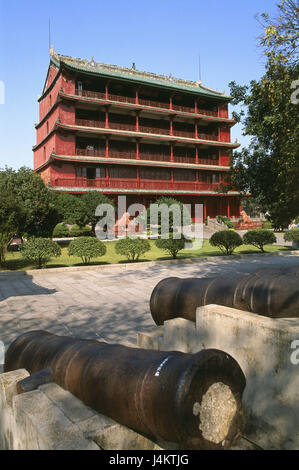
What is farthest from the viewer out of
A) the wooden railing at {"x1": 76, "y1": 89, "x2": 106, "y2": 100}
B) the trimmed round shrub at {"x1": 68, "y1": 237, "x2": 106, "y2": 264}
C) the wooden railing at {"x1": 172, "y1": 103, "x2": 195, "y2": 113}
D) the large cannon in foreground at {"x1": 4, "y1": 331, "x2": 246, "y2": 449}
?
the wooden railing at {"x1": 172, "y1": 103, "x2": 195, "y2": 113}

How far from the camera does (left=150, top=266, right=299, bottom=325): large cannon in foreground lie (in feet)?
7.84

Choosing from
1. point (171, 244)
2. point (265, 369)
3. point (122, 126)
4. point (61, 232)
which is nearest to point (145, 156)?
point (122, 126)

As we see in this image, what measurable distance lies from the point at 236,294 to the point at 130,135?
29050 millimetres

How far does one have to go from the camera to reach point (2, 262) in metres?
12.2

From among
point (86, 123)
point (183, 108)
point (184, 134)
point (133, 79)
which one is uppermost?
→ point (133, 79)

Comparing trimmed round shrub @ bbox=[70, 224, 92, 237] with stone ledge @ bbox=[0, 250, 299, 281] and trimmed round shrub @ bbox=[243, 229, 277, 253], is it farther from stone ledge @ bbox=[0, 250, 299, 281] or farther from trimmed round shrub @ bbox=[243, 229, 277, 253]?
trimmed round shrub @ bbox=[243, 229, 277, 253]

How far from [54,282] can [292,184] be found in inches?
269

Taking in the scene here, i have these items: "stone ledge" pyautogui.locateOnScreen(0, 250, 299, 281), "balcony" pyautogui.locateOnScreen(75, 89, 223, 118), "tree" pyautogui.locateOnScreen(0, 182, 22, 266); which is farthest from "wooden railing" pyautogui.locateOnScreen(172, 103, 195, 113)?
"tree" pyautogui.locateOnScreen(0, 182, 22, 266)

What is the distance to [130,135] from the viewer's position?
3002cm

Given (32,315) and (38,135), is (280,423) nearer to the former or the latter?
(32,315)

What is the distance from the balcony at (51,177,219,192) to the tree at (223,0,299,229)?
1866 centimetres

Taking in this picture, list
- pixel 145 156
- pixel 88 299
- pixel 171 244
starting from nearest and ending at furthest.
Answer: pixel 88 299 < pixel 171 244 < pixel 145 156

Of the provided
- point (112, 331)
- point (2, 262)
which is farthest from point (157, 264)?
point (112, 331)

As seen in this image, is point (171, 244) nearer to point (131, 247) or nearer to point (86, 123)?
point (131, 247)
